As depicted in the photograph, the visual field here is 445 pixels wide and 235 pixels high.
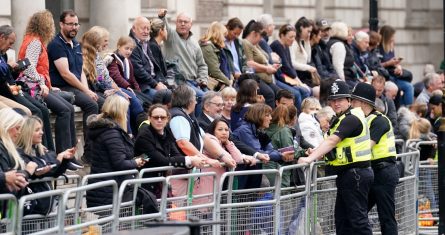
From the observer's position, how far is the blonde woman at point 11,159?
12.6 metres

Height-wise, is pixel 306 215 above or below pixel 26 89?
below

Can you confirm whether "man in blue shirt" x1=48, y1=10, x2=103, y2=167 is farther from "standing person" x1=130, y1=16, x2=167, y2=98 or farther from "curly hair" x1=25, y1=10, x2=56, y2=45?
"standing person" x1=130, y1=16, x2=167, y2=98

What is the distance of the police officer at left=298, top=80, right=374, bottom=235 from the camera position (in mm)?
16156

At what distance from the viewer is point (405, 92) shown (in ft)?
85.6

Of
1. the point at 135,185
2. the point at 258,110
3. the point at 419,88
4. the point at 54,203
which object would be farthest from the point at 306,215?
the point at 419,88

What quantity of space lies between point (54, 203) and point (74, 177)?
1279 mm

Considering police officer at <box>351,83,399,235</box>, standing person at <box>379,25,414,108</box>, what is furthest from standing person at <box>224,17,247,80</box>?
standing person at <box>379,25,414,108</box>

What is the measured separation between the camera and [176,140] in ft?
52.9

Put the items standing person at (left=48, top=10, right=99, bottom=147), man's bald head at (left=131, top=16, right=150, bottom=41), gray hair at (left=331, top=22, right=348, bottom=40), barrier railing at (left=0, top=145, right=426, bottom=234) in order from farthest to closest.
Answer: gray hair at (left=331, top=22, right=348, bottom=40) → man's bald head at (left=131, top=16, right=150, bottom=41) → standing person at (left=48, top=10, right=99, bottom=147) → barrier railing at (left=0, top=145, right=426, bottom=234)

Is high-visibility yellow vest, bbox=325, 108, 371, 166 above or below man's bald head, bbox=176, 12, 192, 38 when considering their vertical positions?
below

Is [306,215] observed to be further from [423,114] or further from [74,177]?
[423,114]

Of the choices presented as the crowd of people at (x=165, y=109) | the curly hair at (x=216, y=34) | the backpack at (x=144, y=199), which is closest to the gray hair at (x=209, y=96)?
the crowd of people at (x=165, y=109)

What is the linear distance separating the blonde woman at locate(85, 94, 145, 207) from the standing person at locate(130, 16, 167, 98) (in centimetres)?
325

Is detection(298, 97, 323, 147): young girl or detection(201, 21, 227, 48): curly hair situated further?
detection(201, 21, 227, 48): curly hair
